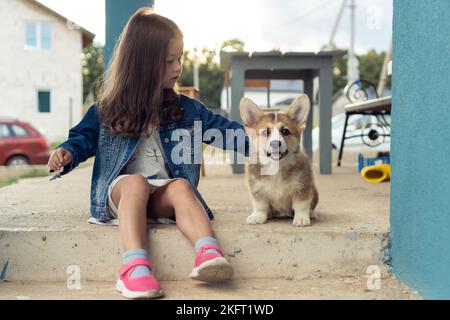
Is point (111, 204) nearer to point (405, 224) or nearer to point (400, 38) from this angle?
point (405, 224)

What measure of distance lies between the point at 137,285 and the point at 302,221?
729mm

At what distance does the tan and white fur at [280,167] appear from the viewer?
7.00 feet

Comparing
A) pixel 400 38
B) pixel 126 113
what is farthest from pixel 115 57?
pixel 400 38

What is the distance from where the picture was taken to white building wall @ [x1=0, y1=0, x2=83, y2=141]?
7.57m

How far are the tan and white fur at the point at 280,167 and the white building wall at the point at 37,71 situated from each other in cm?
525

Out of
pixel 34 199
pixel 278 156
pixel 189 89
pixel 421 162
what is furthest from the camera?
pixel 189 89

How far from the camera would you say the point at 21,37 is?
8367 mm

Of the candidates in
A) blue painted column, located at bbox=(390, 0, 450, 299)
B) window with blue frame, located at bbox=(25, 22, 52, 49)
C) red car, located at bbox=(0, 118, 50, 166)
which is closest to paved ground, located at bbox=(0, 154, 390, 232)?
blue painted column, located at bbox=(390, 0, 450, 299)

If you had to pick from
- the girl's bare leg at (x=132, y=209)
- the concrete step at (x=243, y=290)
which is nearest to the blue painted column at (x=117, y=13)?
the girl's bare leg at (x=132, y=209)

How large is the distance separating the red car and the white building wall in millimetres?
285

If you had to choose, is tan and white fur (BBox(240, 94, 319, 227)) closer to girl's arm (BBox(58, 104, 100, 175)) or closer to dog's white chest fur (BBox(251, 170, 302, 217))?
dog's white chest fur (BBox(251, 170, 302, 217))

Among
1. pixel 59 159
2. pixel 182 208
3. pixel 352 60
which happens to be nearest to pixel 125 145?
pixel 59 159

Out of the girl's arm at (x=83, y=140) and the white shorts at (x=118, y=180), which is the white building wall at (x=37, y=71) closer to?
the girl's arm at (x=83, y=140)

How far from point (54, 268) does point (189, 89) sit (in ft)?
8.61
